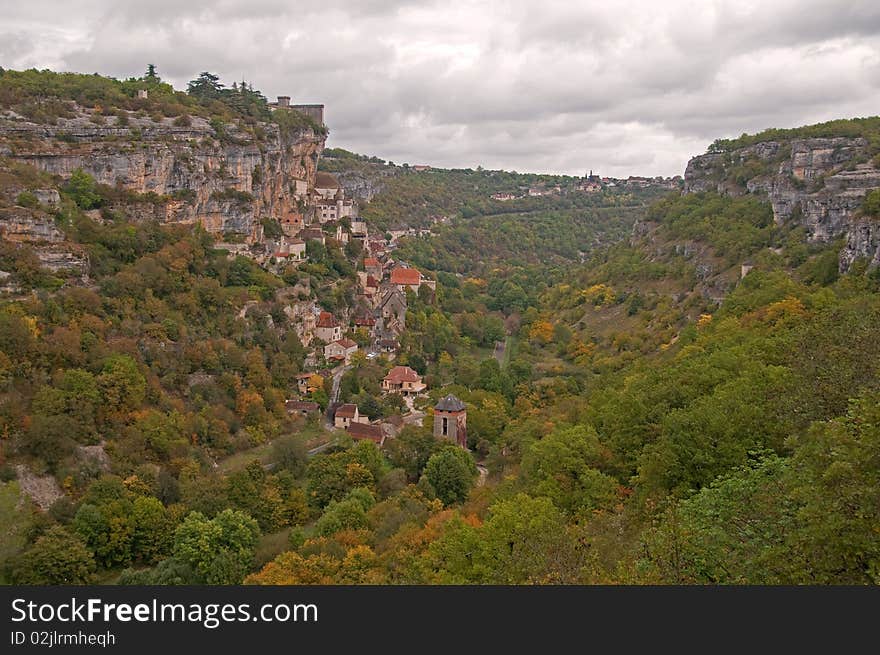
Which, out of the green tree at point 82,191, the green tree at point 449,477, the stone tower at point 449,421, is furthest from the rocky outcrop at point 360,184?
the green tree at point 449,477

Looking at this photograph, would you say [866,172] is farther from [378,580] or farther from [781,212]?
[378,580]

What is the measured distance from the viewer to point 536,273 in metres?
84.2

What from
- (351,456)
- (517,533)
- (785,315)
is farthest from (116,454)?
(785,315)

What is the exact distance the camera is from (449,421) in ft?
114

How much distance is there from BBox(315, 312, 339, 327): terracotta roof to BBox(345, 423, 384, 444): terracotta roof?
13313 mm

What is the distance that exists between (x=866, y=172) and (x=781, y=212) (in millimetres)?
7358

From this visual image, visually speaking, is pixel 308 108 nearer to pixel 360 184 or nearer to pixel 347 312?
pixel 360 184

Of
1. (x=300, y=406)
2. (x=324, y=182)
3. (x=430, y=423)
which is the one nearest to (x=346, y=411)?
(x=300, y=406)

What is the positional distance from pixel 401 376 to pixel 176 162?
65.3 feet

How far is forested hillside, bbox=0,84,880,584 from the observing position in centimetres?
1242

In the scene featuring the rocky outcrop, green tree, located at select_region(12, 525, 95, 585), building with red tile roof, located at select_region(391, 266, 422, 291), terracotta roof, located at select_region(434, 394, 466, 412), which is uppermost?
the rocky outcrop

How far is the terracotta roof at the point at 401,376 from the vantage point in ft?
144

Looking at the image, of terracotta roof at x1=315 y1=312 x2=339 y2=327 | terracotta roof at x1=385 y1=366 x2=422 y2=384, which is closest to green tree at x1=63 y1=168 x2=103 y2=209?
terracotta roof at x1=315 y1=312 x2=339 y2=327

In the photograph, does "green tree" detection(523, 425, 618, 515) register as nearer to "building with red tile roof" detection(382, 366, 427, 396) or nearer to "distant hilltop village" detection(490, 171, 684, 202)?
"building with red tile roof" detection(382, 366, 427, 396)
